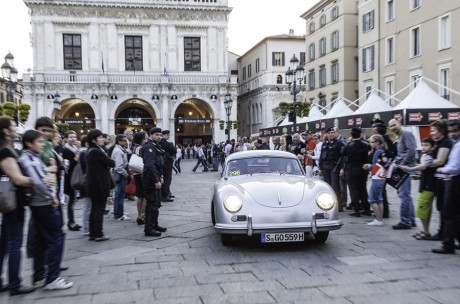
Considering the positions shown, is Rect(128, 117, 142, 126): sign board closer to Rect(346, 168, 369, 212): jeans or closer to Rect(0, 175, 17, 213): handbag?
Rect(346, 168, 369, 212): jeans

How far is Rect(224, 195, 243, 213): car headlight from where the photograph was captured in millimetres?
5908

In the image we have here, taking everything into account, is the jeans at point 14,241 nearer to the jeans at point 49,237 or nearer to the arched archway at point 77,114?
the jeans at point 49,237

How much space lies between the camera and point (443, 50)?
25891mm

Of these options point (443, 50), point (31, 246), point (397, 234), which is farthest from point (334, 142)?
point (443, 50)

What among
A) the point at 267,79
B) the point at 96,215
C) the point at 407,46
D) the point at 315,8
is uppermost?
the point at 315,8

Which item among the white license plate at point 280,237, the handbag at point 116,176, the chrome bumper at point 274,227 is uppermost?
the handbag at point 116,176

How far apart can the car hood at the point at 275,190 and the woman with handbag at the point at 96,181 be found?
220cm

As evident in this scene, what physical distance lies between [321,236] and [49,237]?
3789mm

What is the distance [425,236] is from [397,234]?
52 cm

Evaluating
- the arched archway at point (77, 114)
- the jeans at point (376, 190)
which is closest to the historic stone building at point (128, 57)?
the arched archway at point (77, 114)

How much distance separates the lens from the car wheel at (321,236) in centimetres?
637

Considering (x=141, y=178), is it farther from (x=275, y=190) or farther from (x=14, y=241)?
(x=14, y=241)

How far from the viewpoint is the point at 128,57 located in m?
41.6

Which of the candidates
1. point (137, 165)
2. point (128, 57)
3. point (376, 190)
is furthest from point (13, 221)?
point (128, 57)
